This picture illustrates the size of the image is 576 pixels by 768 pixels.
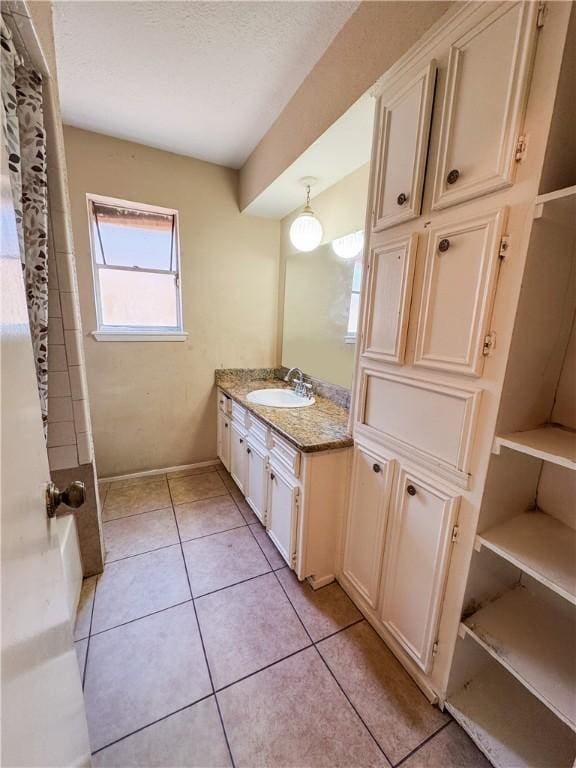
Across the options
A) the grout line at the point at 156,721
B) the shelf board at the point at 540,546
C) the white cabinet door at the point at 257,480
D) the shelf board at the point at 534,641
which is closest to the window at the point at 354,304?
the white cabinet door at the point at 257,480

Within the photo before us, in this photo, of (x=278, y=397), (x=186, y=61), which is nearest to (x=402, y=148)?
(x=186, y=61)

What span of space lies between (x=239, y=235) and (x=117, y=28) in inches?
53.7

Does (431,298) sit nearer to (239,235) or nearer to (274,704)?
(274,704)

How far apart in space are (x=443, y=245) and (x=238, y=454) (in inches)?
74.5

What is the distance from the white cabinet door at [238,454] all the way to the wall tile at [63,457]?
3.27 feet

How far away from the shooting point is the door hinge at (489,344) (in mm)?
903

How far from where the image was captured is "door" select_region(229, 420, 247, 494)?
2.24m

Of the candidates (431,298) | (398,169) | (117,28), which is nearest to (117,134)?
(117,28)

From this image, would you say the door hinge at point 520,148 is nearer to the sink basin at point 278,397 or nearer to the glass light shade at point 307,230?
the glass light shade at point 307,230

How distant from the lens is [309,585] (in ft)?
5.38

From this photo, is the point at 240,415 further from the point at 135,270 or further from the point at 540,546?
the point at 540,546

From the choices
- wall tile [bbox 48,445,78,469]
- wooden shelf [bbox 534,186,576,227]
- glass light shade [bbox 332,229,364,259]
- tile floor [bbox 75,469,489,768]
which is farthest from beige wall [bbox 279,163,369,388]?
wall tile [bbox 48,445,78,469]

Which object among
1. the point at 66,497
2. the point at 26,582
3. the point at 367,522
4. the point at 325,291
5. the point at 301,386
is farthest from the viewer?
the point at 301,386

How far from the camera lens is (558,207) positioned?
804 millimetres
